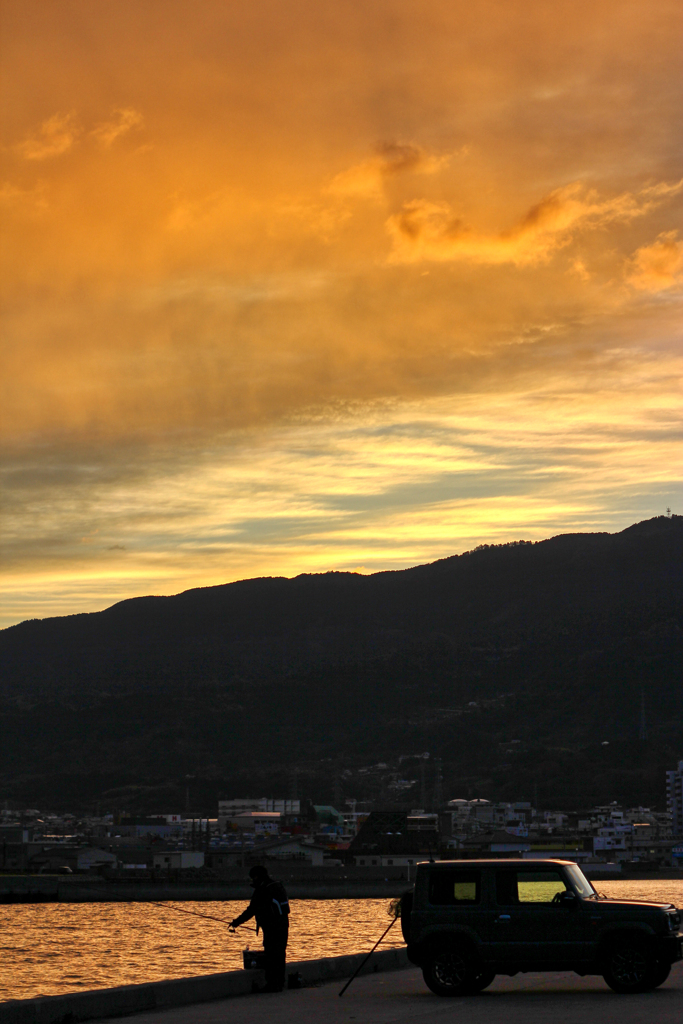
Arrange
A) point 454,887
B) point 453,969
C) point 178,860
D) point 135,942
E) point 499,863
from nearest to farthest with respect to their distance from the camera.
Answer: point 453,969 < point 454,887 < point 499,863 < point 135,942 < point 178,860

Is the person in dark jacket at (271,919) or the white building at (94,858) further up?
the person in dark jacket at (271,919)

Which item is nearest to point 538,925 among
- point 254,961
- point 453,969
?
point 453,969

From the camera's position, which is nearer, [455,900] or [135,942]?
[455,900]

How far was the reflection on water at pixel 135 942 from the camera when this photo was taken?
131 ft

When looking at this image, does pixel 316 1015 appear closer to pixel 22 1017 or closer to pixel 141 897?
pixel 22 1017

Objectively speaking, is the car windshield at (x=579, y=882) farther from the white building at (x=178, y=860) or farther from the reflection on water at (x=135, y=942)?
the white building at (x=178, y=860)

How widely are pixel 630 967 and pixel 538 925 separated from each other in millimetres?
1338

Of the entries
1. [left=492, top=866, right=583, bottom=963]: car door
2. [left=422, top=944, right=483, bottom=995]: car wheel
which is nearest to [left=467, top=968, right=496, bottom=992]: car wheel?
[left=422, top=944, right=483, bottom=995]: car wheel

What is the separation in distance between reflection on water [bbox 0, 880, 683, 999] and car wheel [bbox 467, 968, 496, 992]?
1485cm

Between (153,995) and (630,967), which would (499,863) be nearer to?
(630,967)

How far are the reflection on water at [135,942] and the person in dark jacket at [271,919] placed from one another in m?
14.2

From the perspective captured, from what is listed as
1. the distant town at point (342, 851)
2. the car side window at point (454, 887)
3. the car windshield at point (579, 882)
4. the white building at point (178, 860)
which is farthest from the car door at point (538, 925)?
the white building at point (178, 860)

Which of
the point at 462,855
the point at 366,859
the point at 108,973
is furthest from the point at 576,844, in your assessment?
the point at 108,973

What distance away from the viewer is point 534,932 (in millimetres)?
17844
